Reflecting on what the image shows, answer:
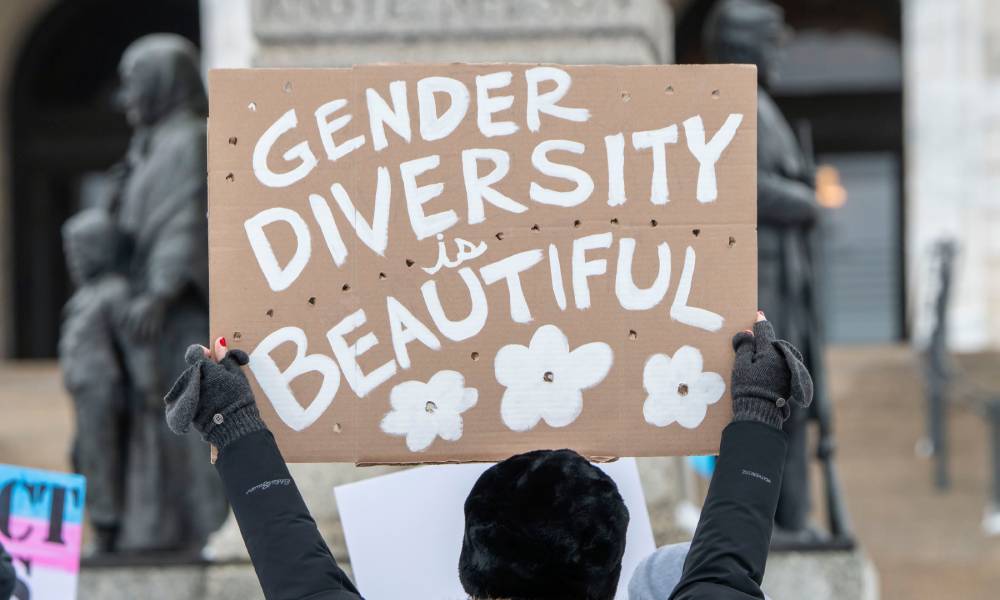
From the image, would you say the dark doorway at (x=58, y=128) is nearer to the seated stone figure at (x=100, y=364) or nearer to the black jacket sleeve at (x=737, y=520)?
the seated stone figure at (x=100, y=364)

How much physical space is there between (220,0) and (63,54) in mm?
5368

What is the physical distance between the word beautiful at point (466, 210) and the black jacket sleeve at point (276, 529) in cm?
32

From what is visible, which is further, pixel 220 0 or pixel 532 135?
pixel 220 0

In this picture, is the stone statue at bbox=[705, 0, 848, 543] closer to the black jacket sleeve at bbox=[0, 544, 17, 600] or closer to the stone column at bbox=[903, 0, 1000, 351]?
the black jacket sleeve at bbox=[0, 544, 17, 600]

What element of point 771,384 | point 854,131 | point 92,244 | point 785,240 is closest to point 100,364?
point 92,244

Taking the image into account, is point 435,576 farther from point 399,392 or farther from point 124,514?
point 124,514

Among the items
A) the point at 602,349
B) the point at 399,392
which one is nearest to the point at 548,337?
the point at 602,349

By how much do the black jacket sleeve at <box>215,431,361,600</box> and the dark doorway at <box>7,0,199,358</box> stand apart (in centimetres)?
1565

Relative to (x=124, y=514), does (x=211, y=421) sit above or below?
above

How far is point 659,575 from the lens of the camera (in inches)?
87.0

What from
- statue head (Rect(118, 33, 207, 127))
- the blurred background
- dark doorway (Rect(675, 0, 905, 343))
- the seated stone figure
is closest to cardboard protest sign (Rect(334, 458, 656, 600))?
the blurred background

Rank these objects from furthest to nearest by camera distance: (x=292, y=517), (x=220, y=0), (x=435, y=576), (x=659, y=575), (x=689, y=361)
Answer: (x=220, y=0) < (x=435, y=576) < (x=689, y=361) < (x=659, y=575) < (x=292, y=517)

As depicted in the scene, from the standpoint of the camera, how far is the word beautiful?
2428 mm

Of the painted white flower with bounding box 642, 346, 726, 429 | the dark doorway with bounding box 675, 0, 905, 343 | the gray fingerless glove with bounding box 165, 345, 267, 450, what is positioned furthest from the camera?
the dark doorway with bounding box 675, 0, 905, 343
